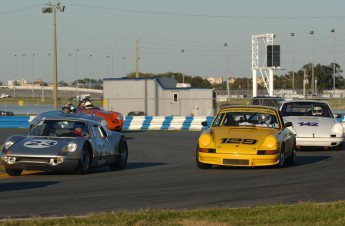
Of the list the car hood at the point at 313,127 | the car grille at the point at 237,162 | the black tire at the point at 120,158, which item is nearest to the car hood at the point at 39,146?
the black tire at the point at 120,158

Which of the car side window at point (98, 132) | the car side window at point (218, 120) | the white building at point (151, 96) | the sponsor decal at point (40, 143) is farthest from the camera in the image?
the white building at point (151, 96)

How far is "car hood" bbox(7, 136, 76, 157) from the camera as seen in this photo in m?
14.6

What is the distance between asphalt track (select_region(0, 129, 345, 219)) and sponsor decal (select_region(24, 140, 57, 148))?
23.0 inches

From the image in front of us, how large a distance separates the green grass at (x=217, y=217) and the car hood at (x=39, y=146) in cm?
558

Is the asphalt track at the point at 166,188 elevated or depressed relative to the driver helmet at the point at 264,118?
depressed

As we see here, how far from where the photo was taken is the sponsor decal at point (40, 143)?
14805mm

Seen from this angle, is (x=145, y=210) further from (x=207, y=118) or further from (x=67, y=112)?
(x=207, y=118)

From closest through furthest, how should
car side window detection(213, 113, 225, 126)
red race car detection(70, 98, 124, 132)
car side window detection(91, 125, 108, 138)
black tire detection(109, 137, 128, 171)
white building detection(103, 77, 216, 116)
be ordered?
1. car side window detection(91, 125, 108, 138)
2. black tire detection(109, 137, 128, 171)
3. car side window detection(213, 113, 225, 126)
4. red race car detection(70, 98, 124, 132)
5. white building detection(103, 77, 216, 116)

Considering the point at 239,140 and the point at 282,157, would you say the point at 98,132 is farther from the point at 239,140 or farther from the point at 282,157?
the point at 282,157

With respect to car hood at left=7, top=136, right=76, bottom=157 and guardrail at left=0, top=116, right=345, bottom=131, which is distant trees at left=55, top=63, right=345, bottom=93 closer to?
guardrail at left=0, top=116, right=345, bottom=131

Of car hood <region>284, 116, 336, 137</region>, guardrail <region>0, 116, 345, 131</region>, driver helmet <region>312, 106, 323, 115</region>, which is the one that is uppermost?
driver helmet <region>312, 106, 323, 115</region>

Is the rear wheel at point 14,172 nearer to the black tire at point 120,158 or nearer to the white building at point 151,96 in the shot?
the black tire at point 120,158

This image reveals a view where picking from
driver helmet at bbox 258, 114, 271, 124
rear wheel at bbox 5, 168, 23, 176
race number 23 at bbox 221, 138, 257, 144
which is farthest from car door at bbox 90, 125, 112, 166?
driver helmet at bbox 258, 114, 271, 124

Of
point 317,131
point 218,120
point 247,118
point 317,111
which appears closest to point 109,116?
point 317,111
